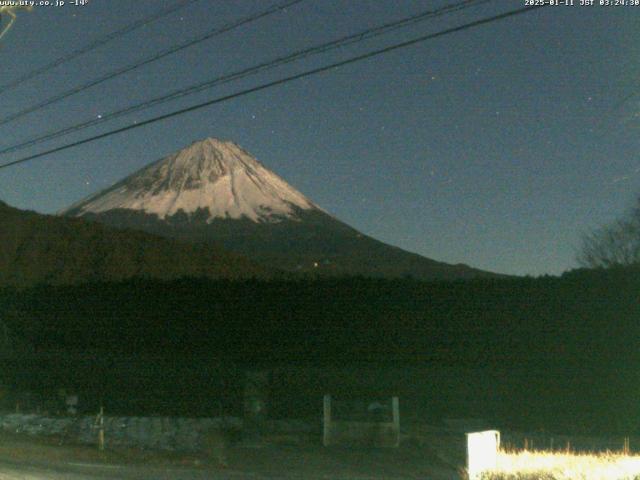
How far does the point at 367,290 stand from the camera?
2161 centimetres

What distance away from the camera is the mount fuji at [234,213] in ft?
226

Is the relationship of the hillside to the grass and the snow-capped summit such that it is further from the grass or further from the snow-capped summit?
the snow-capped summit

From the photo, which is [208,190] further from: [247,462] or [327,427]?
[247,462]

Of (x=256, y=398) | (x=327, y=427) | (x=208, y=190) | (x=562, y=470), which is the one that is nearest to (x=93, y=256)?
(x=256, y=398)

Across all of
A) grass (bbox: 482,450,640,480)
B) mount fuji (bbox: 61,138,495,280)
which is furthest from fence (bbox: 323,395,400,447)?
mount fuji (bbox: 61,138,495,280)

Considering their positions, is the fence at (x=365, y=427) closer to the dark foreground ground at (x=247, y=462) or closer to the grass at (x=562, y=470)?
the dark foreground ground at (x=247, y=462)

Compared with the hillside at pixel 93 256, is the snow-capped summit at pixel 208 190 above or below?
above

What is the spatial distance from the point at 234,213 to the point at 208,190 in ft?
28.7

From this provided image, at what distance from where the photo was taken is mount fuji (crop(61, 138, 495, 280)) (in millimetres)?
68938

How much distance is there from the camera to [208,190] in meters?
96.4

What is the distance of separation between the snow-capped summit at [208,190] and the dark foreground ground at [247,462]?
71.6m

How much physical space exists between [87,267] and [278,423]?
89.2 feet

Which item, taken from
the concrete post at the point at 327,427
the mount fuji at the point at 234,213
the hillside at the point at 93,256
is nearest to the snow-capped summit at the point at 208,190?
the mount fuji at the point at 234,213

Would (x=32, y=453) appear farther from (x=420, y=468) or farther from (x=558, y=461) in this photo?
(x=558, y=461)
